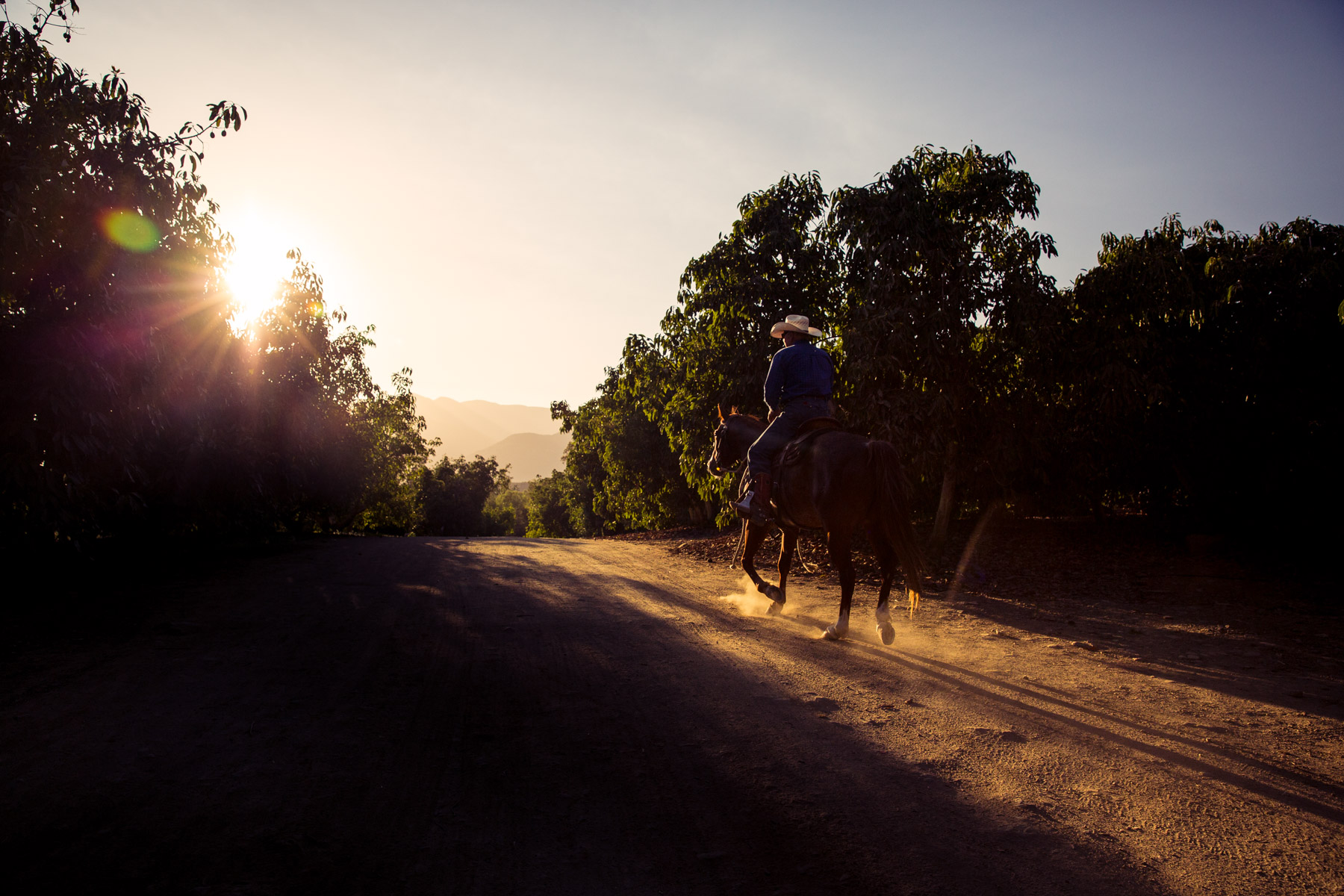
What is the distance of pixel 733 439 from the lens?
9641 millimetres

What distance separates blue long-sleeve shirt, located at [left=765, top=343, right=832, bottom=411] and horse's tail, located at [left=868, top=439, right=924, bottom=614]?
49.9 inches

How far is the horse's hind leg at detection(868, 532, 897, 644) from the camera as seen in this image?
270 inches

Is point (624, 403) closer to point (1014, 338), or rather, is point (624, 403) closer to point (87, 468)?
point (1014, 338)

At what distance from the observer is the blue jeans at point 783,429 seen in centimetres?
803

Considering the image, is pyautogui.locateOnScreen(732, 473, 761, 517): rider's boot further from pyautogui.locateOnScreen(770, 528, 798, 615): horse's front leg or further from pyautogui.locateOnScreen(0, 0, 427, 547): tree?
pyautogui.locateOnScreen(0, 0, 427, 547): tree

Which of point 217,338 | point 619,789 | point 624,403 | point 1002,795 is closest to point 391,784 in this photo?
point 619,789

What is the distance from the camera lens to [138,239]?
882cm

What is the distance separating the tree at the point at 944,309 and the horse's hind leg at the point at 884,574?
17.1 feet

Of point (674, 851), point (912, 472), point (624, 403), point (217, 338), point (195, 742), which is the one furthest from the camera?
point (624, 403)

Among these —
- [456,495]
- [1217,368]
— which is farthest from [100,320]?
[456,495]

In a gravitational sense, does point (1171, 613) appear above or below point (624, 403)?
below

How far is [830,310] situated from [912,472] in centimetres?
464

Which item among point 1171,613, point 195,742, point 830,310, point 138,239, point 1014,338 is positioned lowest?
point 195,742

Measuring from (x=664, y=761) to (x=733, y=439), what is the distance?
20.2 ft
